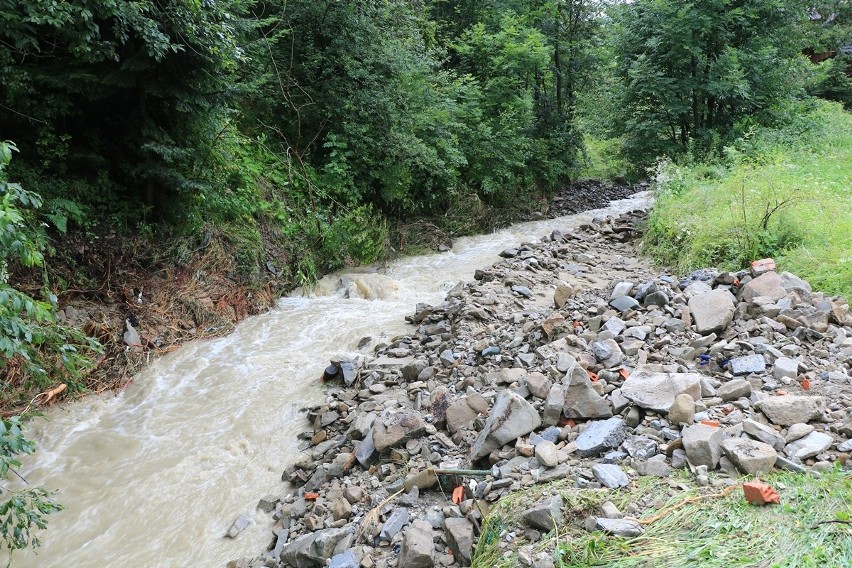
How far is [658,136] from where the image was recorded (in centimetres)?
1305

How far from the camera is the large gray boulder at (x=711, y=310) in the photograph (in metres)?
4.36

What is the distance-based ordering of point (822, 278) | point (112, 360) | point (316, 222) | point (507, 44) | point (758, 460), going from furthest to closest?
point (507, 44)
point (316, 222)
point (112, 360)
point (822, 278)
point (758, 460)

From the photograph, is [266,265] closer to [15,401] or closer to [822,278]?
[15,401]

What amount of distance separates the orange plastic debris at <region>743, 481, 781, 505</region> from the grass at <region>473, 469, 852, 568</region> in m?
0.03

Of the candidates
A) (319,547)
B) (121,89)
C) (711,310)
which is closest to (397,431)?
(319,547)

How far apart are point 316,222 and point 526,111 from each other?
8362 mm

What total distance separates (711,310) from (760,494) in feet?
8.74

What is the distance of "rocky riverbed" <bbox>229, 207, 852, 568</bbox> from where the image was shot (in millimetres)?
2668

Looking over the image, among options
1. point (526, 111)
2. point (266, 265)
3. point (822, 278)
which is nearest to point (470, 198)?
point (526, 111)

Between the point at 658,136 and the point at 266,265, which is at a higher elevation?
the point at 658,136

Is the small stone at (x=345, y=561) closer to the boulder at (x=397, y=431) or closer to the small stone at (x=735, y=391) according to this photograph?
the boulder at (x=397, y=431)

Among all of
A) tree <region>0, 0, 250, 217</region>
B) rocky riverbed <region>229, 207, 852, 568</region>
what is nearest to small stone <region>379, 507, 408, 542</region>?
rocky riverbed <region>229, 207, 852, 568</region>

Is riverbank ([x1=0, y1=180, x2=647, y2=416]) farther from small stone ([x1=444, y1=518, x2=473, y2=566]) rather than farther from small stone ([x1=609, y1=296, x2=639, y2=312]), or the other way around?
small stone ([x1=609, y1=296, x2=639, y2=312])

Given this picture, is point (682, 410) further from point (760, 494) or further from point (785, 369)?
point (785, 369)
